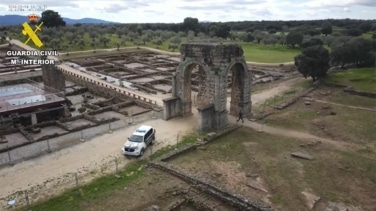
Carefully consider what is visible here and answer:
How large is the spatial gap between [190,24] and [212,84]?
362 feet

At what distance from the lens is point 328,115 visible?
112ft

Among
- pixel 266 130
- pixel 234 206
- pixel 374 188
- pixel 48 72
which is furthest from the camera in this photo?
pixel 48 72

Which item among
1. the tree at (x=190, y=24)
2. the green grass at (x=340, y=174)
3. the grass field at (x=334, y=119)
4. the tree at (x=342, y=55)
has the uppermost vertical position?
the tree at (x=190, y=24)

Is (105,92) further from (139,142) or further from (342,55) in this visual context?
(342,55)

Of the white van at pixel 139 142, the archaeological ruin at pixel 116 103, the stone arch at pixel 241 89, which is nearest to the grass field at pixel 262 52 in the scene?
the archaeological ruin at pixel 116 103

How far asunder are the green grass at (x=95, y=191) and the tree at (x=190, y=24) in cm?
11679

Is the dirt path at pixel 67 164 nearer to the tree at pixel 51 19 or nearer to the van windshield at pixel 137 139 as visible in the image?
the van windshield at pixel 137 139

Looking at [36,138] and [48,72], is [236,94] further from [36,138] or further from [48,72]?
[48,72]

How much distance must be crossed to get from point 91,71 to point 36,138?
32.0 metres

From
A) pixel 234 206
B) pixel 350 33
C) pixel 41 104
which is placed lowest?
pixel 234 206

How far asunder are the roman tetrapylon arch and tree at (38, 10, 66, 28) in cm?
9042

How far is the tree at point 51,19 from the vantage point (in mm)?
106869

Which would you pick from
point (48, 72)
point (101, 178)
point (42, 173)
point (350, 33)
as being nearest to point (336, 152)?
point (101, 178)

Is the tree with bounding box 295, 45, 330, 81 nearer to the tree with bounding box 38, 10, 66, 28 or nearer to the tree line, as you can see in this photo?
the tree line
